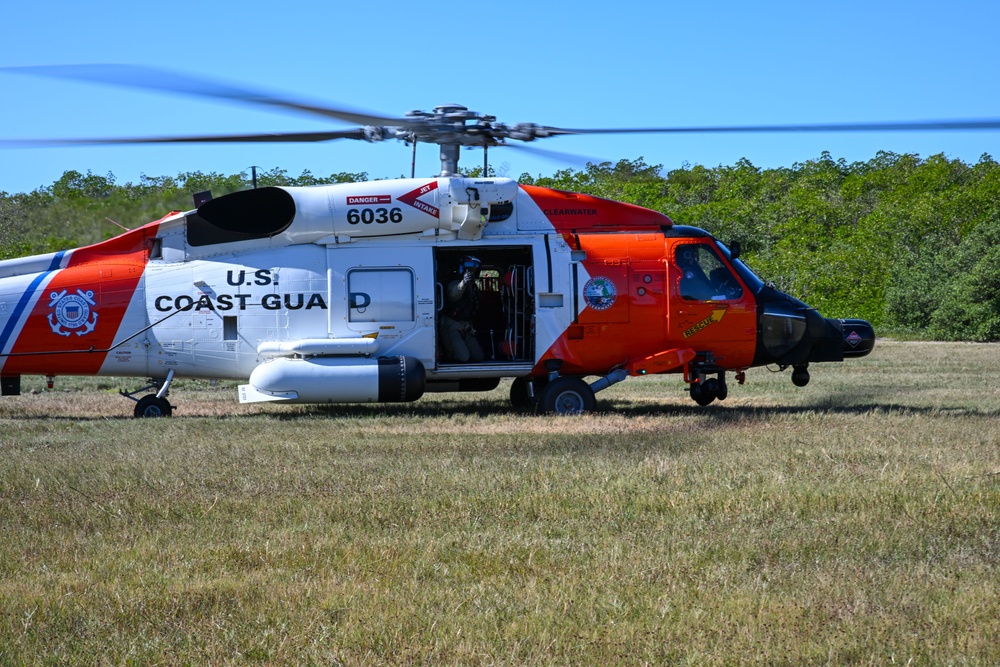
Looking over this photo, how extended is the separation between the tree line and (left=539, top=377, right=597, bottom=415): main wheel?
5307 millimetres

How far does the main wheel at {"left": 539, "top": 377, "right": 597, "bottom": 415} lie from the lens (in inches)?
546

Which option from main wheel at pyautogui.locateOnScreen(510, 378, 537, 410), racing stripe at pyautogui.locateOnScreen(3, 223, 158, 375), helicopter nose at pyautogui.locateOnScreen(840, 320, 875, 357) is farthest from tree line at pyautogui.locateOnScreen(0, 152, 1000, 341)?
helicopter nose at pyautogui.locateOnScreen(840, 320, 875, 357)

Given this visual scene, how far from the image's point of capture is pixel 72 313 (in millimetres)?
13766

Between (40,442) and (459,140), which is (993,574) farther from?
(40,442)

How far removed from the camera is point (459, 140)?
1238cm

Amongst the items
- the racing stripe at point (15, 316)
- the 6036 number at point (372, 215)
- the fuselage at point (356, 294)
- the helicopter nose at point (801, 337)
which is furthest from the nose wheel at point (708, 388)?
the racing stripe at point (15, 316)

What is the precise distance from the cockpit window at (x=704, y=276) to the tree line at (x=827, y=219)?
6.32m

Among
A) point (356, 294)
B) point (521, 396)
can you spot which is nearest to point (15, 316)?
point (356, 294)

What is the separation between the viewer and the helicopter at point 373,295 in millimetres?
13711

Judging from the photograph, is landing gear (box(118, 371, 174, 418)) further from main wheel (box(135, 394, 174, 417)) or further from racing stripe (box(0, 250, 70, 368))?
racing stripe (box(0, 250, 70, 368))

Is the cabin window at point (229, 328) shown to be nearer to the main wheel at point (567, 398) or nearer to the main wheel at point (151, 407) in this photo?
the main wheel at point (151, 407)

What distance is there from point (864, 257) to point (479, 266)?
126 feet

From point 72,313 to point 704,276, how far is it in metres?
8.40

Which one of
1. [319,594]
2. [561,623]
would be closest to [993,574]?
[561,623]
